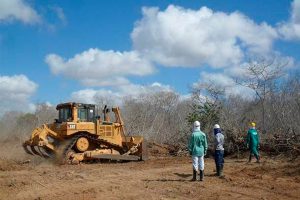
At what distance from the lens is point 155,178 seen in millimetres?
14148

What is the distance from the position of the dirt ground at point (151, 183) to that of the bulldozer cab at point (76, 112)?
292cm

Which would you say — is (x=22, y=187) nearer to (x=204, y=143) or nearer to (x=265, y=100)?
(x=204, y=143)

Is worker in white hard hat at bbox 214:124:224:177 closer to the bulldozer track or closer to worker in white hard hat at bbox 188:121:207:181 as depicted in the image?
worker in white hard hat at bbox 188:121:207:181

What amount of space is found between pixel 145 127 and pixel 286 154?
73.2ft

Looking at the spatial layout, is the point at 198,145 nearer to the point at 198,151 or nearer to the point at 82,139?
the point at 198,151

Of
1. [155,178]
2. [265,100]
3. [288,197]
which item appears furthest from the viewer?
[265,100]

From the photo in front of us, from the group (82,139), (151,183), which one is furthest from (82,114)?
(151,183)

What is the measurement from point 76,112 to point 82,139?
3.98ft

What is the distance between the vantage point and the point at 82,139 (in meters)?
19.8

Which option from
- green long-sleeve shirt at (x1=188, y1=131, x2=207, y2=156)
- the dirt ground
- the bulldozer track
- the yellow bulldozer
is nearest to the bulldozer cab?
the yellow bulldozer

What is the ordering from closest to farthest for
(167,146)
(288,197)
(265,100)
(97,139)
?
(288,197)
(97,139)
(167,146)
(265,100)

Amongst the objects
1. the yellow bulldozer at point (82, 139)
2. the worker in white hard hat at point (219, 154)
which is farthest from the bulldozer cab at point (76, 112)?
the worker in white hard hat at point (219, 154)

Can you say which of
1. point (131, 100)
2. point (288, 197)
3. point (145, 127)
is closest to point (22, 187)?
point (288, 197)

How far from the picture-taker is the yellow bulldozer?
19203 millimetres
